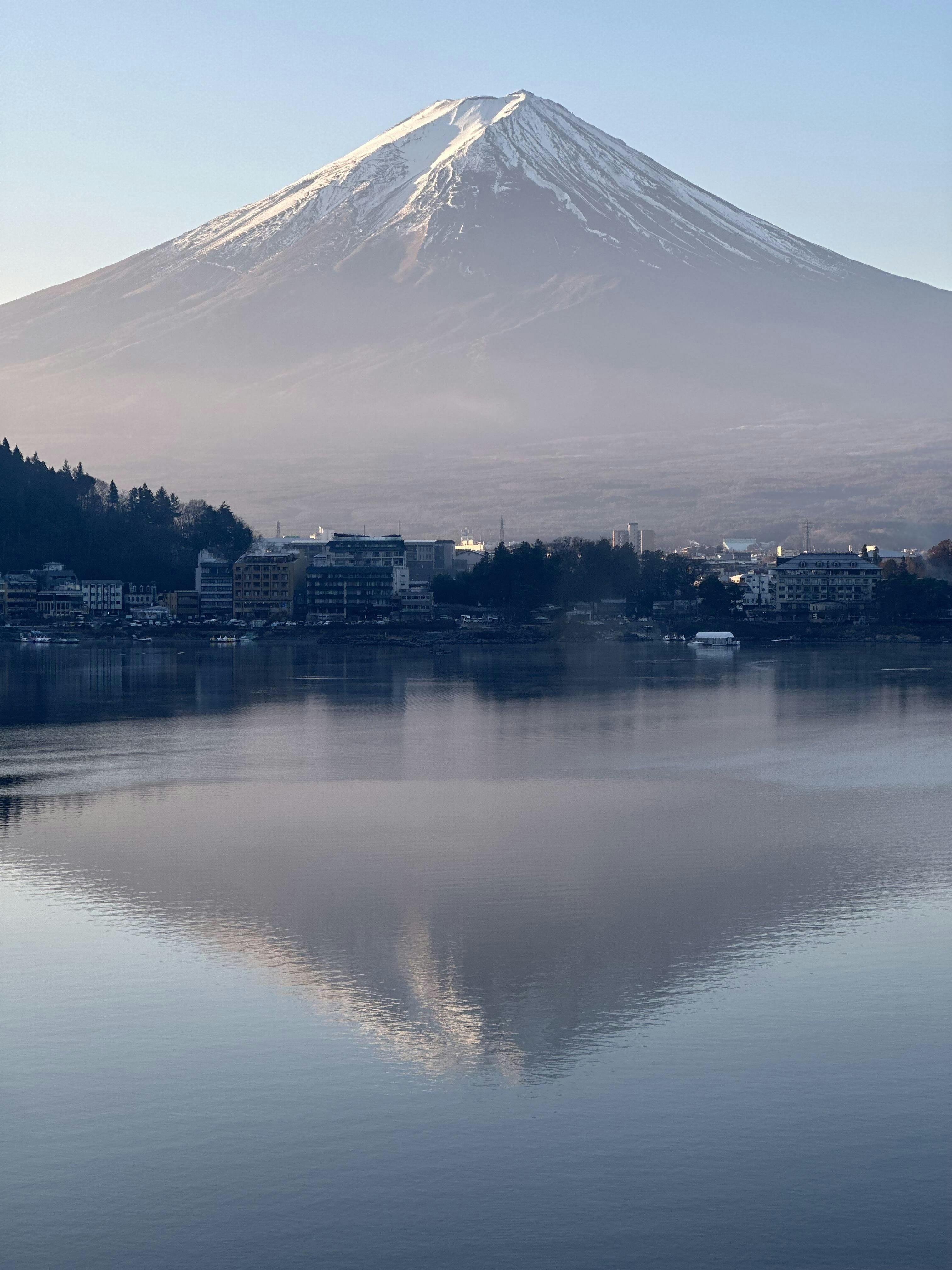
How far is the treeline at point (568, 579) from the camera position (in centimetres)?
6456

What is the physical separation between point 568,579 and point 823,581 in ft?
38.9

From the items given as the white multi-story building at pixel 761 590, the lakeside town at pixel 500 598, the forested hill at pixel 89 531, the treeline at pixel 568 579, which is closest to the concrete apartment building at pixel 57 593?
the lakeside town at pixel 500 598

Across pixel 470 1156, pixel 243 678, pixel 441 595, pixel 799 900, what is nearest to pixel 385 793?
pixel 799 900

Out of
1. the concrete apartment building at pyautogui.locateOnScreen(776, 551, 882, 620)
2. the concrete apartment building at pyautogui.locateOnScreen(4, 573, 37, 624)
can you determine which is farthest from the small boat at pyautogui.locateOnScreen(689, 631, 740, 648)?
the concrete apartment building at pyautogui.locateOnScreen(4, 573, 37, 624)

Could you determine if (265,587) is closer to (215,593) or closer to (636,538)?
(215,593)

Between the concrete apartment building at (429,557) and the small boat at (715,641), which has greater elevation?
the concrete apartment building at (429,557)

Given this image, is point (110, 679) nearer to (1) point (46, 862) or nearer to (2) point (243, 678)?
(2) point (243, 678)

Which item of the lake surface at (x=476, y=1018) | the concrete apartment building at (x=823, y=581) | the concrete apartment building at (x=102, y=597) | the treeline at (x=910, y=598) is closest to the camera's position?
the lake surface at (x=476, y=1018)

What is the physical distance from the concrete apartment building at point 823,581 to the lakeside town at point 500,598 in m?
0.07

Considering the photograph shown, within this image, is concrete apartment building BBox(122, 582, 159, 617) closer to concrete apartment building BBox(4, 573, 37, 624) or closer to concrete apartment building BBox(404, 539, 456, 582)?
concrete apartment building BBox(4, 573, 37, 624)

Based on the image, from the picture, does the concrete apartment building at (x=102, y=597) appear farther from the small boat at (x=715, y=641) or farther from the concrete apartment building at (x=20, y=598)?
the small boat at (x=715, y=641)

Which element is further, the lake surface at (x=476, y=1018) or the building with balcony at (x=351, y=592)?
the building with balcony at (x=351, y=592)

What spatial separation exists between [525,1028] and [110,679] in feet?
97.1

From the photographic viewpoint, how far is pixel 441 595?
2746 inches
